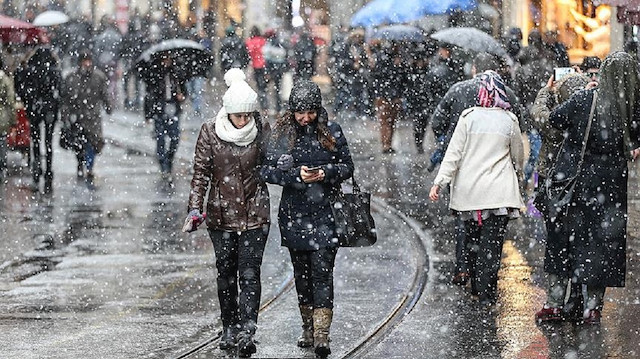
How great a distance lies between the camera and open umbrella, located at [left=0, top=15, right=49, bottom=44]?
19.9 metres

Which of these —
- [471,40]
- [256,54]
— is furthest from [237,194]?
[256,54]

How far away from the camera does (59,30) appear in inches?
1300

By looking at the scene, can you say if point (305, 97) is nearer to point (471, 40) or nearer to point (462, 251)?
point (462, 251)

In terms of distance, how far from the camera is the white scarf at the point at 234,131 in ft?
29.1

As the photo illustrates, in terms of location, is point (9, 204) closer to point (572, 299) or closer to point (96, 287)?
point (96, 287)

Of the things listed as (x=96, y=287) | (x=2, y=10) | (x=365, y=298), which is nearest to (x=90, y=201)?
(x=96, y=287)

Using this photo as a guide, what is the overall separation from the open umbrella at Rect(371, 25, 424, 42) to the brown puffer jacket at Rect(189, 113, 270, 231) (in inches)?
645

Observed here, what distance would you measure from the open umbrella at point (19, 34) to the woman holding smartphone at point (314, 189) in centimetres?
1152

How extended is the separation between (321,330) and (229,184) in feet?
3.38

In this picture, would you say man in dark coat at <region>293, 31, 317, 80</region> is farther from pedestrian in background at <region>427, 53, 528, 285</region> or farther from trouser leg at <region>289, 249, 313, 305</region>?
trouser leg at <region>289, 249, 313, 305</region>

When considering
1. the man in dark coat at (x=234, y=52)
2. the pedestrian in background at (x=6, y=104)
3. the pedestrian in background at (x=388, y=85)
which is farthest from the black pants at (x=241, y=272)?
the man in dark coat at (x=234, y=52)

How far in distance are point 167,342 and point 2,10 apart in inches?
1264

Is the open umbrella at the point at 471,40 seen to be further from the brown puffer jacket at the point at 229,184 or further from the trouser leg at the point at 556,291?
the brown puffer jacket at the point at 229,184

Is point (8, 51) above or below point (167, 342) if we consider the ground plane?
above
